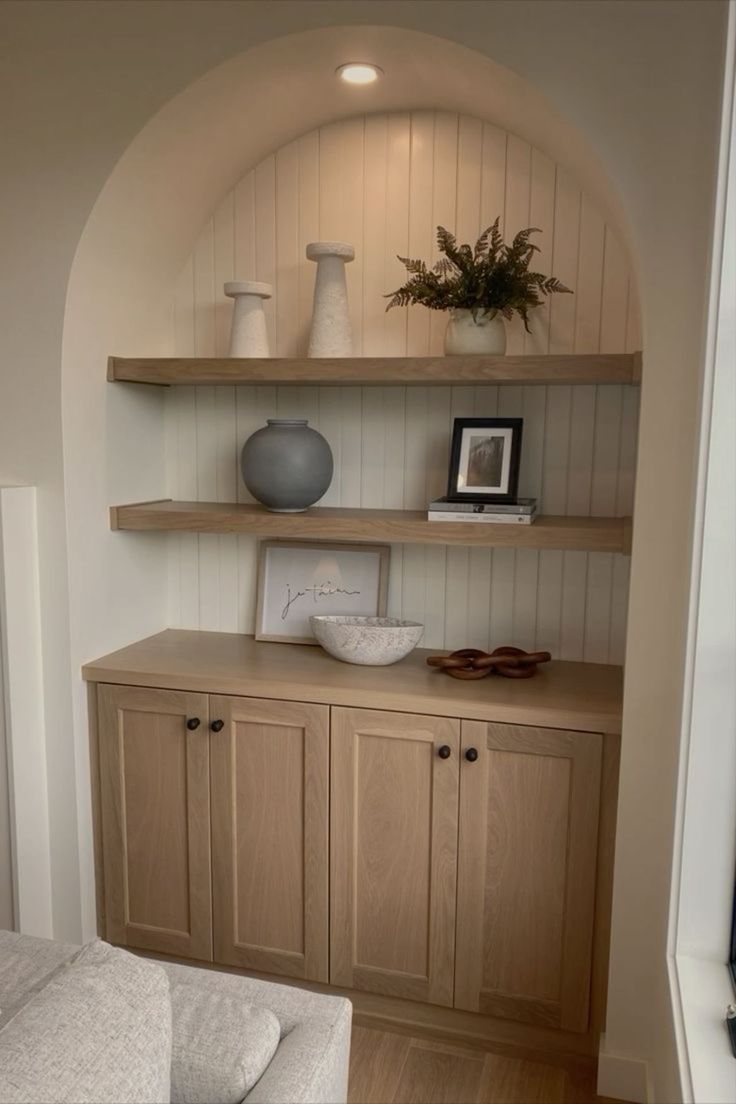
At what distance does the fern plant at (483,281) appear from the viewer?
2230mm

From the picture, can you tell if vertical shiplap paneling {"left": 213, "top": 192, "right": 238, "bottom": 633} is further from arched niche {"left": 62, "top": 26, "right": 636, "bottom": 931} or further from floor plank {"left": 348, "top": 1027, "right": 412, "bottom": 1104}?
floor plank {"left": 348, "top": 1027, "right": 412, "bottom": 1104}

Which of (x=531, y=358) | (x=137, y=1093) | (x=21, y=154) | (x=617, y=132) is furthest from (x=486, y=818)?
(x=21, y=154)

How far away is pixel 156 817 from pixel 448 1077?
0.98 metres

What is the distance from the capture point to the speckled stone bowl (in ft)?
7.86

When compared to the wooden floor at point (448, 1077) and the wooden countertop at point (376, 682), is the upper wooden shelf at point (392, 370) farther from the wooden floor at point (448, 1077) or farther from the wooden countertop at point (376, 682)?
the wooden floor at point (448, 1077)

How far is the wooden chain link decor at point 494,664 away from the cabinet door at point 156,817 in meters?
0.64

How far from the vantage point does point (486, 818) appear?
2.20 metres

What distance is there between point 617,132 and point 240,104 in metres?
0.94

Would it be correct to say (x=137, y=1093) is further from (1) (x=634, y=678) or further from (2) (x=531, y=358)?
(2) (x=531, y=358)

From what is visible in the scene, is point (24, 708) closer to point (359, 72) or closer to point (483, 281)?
point (483, 281)

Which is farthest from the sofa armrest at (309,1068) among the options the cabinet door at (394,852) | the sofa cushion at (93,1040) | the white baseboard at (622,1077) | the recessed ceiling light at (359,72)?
the recessed ceiling light at (359,72)

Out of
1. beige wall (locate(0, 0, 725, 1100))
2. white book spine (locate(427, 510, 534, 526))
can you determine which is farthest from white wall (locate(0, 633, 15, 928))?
white book spine (locate(427, 510, 534, 526))

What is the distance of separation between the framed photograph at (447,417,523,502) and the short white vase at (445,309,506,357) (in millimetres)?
222

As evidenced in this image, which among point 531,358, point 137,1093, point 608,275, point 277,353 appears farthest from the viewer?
point 277,353
